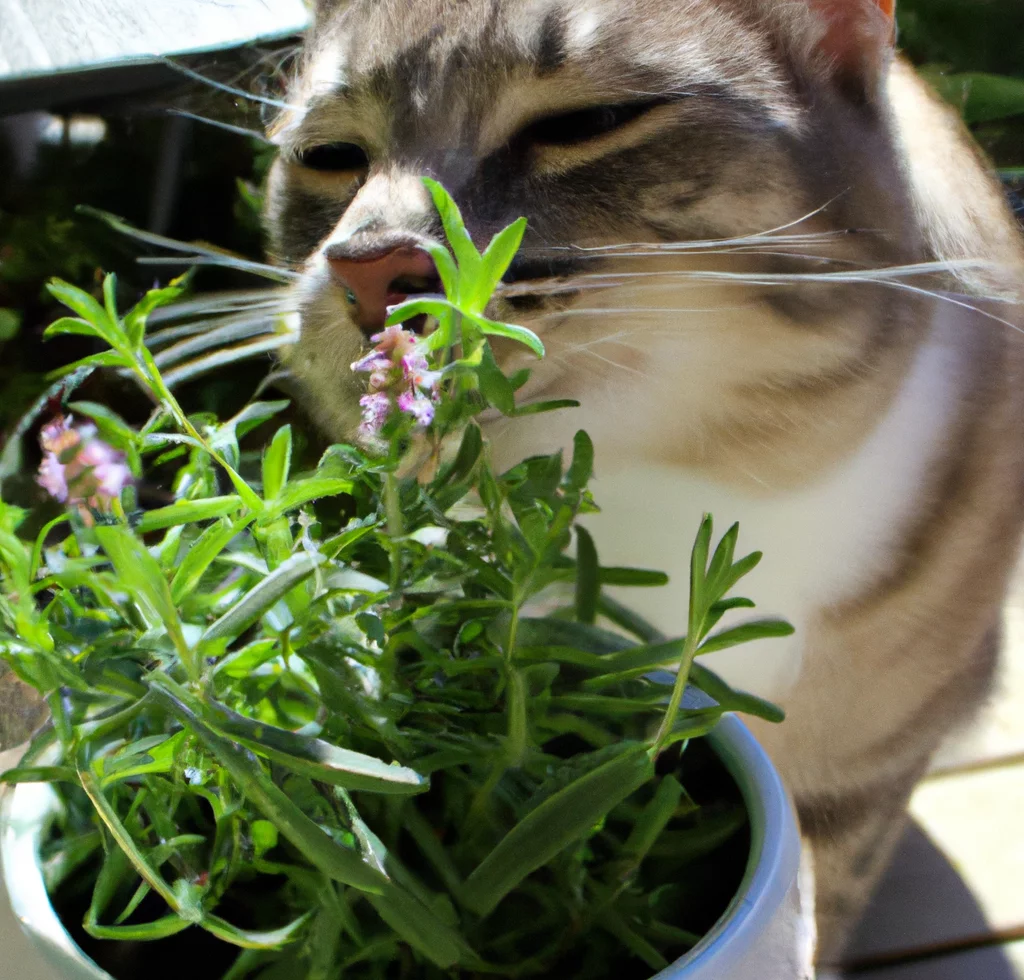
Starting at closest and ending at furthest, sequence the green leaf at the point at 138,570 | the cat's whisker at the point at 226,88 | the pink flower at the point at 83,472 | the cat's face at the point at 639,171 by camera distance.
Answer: the green leaf at the point at 138,570, the pink flower at the point at 83,472, the cat's face at the point at 639,171, the cat's whisker at the point at 226,88

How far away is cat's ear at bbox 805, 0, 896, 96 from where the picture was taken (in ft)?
1.70

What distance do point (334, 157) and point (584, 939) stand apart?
435 millimetres

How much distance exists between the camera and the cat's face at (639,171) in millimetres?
500

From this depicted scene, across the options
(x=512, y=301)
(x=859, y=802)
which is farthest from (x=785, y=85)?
(x=859, y=802)

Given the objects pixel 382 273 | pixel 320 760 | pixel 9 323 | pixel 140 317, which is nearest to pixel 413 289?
pixel 382 273

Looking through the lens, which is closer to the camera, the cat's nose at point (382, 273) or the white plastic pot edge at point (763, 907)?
the white plastic pot edge at point (763, 907)

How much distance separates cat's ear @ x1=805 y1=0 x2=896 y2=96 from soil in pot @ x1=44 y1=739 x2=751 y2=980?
0.36 meters

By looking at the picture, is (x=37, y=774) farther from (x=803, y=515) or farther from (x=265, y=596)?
(x=803, y=515)

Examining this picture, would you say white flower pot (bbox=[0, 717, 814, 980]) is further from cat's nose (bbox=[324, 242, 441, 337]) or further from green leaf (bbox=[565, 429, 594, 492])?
cat's nose (bbox=[324, 242, 441, 337])

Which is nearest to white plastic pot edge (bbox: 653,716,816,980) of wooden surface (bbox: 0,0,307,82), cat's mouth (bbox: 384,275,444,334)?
cat's mouth (bbox: 384,275,444,334)

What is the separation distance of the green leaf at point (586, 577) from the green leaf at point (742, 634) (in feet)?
0.19

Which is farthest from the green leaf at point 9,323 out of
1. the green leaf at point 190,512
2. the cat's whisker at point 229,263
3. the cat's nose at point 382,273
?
the green leaf at point 190,512

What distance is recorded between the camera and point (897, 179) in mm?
550

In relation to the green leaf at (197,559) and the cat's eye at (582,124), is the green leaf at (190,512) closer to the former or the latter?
the green leaf at (197,559)
